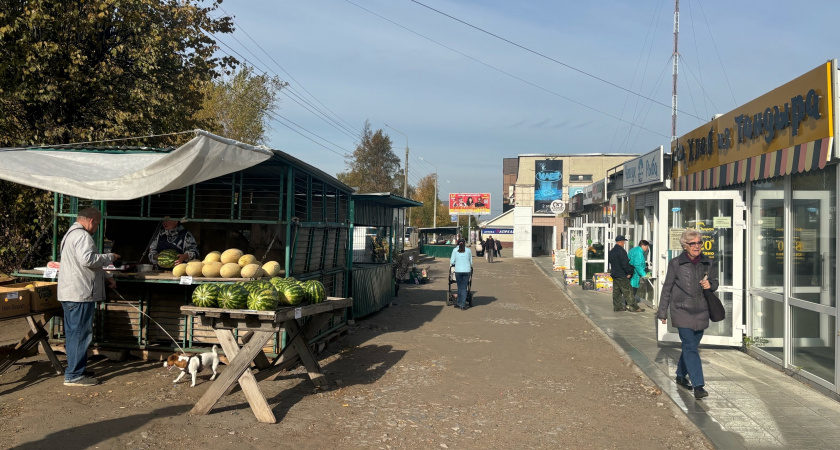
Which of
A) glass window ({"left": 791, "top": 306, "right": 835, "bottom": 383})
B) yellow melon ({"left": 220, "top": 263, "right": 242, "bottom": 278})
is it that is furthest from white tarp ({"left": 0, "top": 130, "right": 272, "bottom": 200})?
glass window ({"left": 791, "top": 306, "right": 835, "bottom": 383})

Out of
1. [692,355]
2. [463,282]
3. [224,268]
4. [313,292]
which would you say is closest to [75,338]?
[224,268]

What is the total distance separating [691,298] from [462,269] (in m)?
8.16

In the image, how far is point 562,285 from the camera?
73.9 feet

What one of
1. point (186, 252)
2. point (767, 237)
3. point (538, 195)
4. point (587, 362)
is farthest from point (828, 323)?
point (538, 195)

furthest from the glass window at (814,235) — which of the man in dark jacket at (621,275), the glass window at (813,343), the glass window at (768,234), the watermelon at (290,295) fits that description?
the man in dark jacket at (621,275)

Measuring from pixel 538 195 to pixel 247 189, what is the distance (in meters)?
52.8

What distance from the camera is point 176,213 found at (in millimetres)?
9227

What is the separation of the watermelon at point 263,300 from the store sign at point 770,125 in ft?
19.9

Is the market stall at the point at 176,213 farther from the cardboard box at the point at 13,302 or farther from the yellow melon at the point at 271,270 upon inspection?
the cardboard box at the point at 13,302

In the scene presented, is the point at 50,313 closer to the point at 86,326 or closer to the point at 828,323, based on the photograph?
the point at 86,326

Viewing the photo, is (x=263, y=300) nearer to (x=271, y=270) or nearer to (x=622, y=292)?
(x=271, y=270)

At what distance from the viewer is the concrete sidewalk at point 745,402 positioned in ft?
18.5

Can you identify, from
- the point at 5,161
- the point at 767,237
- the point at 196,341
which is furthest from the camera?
the point at 767,237

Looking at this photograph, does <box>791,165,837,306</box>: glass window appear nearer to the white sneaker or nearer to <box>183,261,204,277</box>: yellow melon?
<box>183,261,204,277</box>: yellow melon
